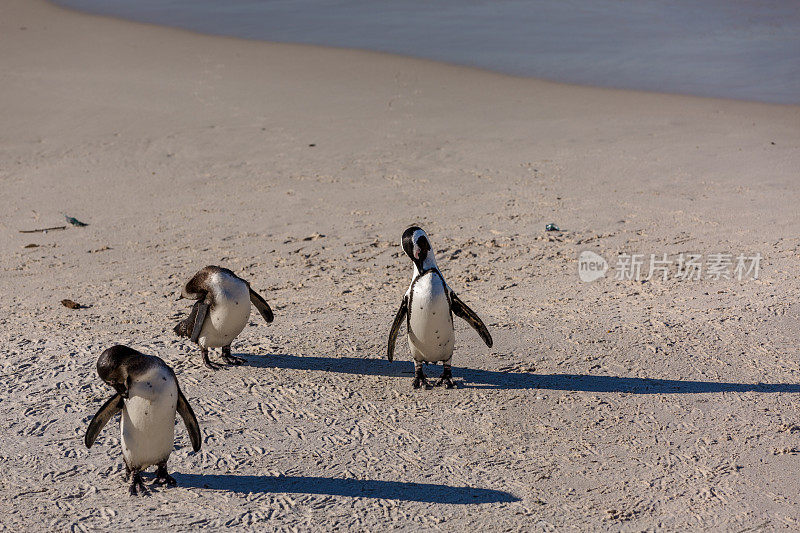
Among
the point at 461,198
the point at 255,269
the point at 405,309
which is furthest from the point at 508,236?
the point at 405,309

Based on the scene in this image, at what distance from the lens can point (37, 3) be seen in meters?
18.4

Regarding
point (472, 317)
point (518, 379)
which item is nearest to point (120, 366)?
point (472, 317)

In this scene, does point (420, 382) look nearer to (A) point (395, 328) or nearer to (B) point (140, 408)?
(A) point (395, 328)

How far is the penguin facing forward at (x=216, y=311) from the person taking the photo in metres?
5.72

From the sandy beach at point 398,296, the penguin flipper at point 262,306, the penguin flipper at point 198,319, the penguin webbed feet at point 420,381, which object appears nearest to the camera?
the sandy beach at point 398,296

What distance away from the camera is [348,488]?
445 centimetres

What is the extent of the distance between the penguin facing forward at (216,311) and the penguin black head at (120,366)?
4.36ft

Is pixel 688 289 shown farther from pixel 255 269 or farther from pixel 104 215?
pixel 104 215

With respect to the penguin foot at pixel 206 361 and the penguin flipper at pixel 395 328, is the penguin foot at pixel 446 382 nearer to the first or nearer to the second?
the penguin flipper at pixel 395 328

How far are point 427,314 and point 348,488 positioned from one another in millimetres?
1336

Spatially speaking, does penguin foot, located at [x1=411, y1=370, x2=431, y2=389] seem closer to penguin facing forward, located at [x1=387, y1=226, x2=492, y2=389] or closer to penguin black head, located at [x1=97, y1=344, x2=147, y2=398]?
penguin facing forward, located at [x1=387, y1=226, x2=492, y2=389]

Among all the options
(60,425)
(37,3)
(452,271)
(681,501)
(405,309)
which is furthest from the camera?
(37,3)

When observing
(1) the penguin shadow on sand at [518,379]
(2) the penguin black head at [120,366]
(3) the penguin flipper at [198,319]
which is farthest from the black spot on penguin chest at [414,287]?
(2) the penguin black head at [120,366]

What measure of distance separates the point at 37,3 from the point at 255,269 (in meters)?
13.3
